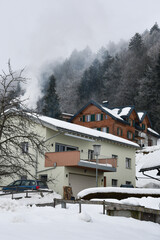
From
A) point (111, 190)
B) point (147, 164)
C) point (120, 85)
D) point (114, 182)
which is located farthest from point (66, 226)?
point (120, 85)

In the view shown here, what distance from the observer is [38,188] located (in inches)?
1028

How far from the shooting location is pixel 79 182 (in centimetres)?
3142

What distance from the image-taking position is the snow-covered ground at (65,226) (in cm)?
866

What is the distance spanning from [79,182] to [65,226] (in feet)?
70.6

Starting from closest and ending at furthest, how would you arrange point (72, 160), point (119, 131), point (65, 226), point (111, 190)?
point (65, 226) → point (111, 190) → point (72, 160) → point (119, 131)

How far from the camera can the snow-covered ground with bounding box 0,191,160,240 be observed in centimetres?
866

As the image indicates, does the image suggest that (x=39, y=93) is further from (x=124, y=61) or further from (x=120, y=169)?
(x=120, y=169)

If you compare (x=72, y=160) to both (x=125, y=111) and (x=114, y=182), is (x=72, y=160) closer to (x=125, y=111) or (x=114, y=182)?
(x=114, y=182)

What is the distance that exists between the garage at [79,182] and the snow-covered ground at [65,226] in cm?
1781

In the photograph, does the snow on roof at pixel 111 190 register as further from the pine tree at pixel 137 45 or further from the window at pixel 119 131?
the pine tree at pixel 137 45

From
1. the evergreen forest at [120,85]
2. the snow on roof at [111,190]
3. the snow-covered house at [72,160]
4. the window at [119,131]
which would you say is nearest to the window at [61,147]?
the snow-covered house at [72,160]

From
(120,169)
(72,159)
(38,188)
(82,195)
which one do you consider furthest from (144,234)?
(120,169)

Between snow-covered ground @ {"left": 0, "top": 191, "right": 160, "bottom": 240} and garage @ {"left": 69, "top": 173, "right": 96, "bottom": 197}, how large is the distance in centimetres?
1781

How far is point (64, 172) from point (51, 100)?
51048 millimetres
